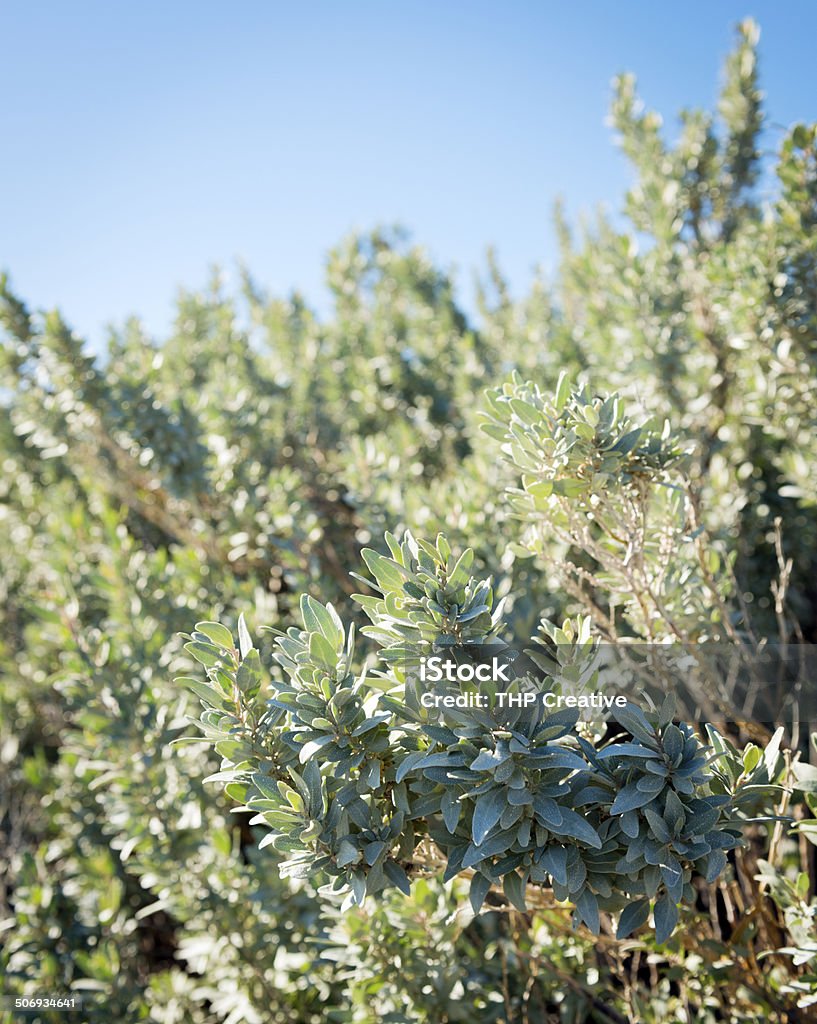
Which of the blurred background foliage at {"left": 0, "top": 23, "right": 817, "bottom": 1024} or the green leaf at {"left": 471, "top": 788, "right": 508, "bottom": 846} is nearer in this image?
the green leaf at {"left": 471, "top": 788, "right": 508, "bottom": 846}

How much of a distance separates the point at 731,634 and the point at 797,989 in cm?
101

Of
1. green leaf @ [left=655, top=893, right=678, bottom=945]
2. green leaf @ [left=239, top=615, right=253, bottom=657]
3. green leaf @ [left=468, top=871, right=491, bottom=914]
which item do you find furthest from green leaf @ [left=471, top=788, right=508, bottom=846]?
green leaf @ [left=239, top=615, right=253, bottom=657]

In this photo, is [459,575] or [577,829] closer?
[577,829]

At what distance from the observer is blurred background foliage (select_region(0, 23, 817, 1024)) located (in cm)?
252

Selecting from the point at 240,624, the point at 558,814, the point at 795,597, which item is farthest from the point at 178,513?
the point at 795,597

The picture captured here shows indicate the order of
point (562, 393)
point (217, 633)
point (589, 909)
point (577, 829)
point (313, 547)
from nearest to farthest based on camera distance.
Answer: point (577, 829) → point (589, 909) → point (217, 633) → point (562, 393) → point (313, 547)

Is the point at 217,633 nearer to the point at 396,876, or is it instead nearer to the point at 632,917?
the point at 396,876

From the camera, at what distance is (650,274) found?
435cm

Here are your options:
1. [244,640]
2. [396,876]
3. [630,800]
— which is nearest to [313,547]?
[244,640]

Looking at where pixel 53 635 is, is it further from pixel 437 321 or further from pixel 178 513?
pixel 437 321

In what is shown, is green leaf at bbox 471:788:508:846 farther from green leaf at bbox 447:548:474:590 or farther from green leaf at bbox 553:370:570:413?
green leaf at bbox 553:370:570:413

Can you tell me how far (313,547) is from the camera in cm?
413

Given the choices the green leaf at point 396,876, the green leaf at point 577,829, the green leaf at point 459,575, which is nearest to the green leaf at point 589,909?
the green leaf at point 577,829

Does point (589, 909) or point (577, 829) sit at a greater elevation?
point (577, 829)
